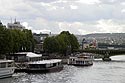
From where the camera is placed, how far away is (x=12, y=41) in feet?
320

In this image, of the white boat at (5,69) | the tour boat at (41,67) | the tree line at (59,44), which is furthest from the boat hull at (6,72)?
the tree line at (59,44)

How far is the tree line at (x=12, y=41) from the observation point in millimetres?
92812

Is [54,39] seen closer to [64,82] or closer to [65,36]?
[65,36]

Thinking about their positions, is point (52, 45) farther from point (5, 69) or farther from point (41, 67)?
point (5, 69)

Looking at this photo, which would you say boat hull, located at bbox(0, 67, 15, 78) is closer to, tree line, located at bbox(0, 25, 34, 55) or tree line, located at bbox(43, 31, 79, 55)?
tree line, located at bbox(0, 25, 34, 55)

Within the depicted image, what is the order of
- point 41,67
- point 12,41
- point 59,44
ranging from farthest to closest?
point 59,44 → point 12,41 → point 41,67

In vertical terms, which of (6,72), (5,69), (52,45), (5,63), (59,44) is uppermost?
(59,44)

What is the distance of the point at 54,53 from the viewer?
14488 centimetres

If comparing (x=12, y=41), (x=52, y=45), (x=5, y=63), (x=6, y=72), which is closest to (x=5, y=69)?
(x=6, y=72)

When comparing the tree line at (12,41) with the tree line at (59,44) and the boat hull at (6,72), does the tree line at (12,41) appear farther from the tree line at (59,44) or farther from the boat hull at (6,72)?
the boat hull at (6,72)

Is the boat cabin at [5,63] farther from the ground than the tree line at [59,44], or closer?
closer

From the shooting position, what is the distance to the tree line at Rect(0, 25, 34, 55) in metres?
92.8

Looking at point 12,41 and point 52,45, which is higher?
point 52,45

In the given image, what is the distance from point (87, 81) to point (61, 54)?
76.9 m
